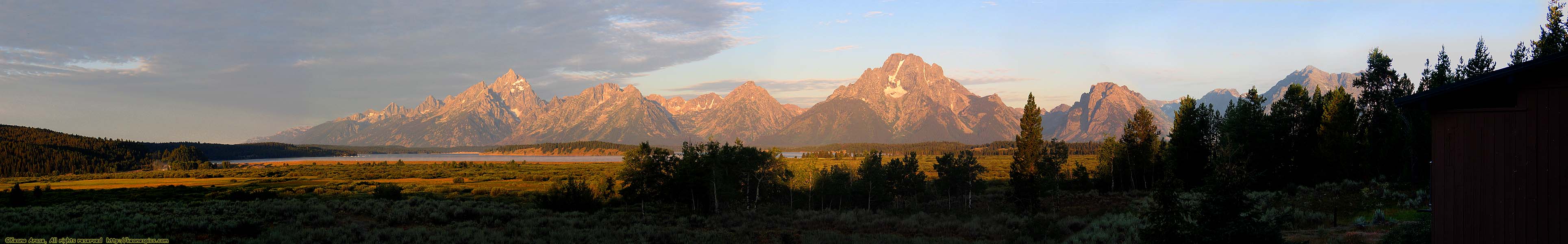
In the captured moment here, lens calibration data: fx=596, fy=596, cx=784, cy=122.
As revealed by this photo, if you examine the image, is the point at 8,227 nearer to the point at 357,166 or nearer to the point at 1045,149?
the point at 1045,149

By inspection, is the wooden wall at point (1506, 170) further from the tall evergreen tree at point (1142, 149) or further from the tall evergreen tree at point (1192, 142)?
the tall evergreen tree at point (1142, 149)

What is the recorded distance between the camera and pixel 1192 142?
57.9 m

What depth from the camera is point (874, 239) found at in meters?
24.1

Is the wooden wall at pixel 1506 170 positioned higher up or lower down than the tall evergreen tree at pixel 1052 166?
higher up

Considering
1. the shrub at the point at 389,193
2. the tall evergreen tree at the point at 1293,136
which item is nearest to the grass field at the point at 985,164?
the tall evergreen tree at the point at 1293,136

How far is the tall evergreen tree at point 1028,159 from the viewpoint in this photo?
154 feet

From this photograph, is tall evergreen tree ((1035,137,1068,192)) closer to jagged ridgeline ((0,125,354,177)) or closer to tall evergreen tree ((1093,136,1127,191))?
tall evergreen tree ((1093,136,1127,191))

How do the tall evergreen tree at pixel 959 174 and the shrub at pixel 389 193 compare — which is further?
the tall evergreen tree at pixel 959 174

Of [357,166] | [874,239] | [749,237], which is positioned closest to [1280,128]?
[874,239]

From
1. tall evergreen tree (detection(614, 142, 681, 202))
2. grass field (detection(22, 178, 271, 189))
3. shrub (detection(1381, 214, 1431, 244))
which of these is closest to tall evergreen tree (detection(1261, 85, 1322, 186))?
shrub (detection(1381, 214, 1431, 244))

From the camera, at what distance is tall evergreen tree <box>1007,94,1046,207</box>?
154 ft

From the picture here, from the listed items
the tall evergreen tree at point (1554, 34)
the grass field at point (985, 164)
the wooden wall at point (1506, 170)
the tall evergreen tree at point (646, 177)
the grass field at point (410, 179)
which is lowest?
the grass field at point (410, 179)

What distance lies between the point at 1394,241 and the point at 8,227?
38.5 metres

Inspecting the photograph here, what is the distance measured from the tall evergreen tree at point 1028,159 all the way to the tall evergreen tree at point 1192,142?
17549 mm
